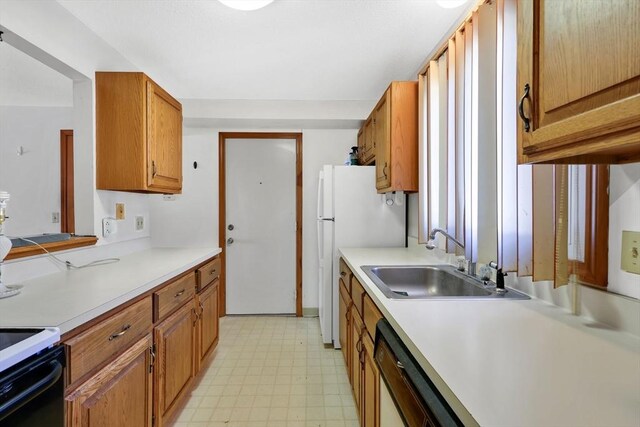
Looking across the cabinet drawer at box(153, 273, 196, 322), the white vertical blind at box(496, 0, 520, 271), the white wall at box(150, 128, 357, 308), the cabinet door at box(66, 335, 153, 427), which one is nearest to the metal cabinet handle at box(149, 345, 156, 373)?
the cabinet door at box(66, 335, 153, 427)

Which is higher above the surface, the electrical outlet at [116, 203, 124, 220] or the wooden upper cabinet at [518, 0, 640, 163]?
the wooden upper cabinet at [518, 0, 640, 163]

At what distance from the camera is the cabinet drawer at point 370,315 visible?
1263 mm

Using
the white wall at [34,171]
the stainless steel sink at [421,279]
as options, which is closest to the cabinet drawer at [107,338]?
the stainless steel sink at [421,279]

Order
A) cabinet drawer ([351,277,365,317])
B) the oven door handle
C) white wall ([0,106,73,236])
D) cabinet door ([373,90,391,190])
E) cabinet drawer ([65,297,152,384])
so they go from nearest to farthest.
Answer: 1. the oven door handle
2. cabinet drawer ([65,297,152,384])
3. cabinet drawer ([351,277,365,317])
4. cabinet door ([373,90,391,190])
5. white wall ([0,106,73,236])

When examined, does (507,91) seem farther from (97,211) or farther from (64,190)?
(64,190)

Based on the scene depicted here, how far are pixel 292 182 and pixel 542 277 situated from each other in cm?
266

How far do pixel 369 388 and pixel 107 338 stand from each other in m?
1.09

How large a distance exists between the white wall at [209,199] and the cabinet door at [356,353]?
61.5 inches

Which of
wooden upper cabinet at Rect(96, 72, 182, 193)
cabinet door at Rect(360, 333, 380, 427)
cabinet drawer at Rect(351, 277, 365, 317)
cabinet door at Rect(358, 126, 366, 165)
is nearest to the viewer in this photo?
cabinet door at Rect(360, 333, 380, 427)

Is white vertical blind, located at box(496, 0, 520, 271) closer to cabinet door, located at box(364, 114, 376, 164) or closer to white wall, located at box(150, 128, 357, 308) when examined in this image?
cabinet door, located at box(364, 114, 376, 164)

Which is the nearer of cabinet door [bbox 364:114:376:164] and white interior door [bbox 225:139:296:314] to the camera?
cabinet door [bbox 364:114:376:164]

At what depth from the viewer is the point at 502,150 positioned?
1167 mm

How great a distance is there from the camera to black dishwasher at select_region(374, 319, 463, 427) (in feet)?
2.06

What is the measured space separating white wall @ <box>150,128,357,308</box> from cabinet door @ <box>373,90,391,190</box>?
2.89ft
